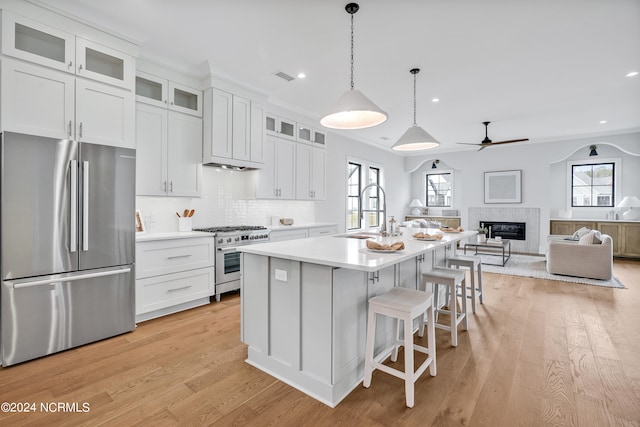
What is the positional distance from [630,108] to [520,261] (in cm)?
329

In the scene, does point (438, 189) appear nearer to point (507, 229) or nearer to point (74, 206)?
point (507, 229)

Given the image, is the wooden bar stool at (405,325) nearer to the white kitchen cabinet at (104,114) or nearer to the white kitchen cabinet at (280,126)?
the white kitchen cabinet at (104,114)

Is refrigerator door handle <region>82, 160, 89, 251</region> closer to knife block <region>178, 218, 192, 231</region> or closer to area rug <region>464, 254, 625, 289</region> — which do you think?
knife block <region>178, 218, 192, 231</region>

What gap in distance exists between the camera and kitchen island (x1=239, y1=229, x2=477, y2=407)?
187 cm

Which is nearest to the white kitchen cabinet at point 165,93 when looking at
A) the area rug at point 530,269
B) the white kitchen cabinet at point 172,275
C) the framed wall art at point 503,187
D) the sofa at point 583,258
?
the white kitchen cabinet at point 172,275

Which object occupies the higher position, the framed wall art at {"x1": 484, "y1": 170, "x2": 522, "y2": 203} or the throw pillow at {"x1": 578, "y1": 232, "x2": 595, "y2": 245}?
the framed wall art at {"x1": 484, "y1": 170, "x2": 522, "y2": 203}

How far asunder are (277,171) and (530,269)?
16.6 feet

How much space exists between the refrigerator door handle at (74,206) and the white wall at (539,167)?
849 cm

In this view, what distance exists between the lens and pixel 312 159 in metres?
5.52

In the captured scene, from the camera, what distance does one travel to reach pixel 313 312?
1.95 metres

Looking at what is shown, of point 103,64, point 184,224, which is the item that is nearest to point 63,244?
point 184,224

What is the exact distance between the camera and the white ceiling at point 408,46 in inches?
101

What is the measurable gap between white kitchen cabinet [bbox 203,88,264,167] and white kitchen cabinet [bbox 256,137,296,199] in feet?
0.88

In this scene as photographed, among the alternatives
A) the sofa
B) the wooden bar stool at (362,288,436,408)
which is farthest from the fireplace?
the wooden bar stool at (362,288,436,408)
